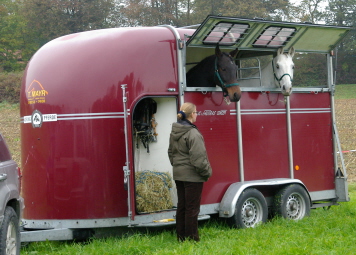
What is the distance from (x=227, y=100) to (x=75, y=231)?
3.27m

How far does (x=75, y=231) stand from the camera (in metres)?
8.09

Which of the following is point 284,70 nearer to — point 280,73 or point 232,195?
point 280,73

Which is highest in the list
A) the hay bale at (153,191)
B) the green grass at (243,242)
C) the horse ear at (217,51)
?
the horse ear at (217,51)

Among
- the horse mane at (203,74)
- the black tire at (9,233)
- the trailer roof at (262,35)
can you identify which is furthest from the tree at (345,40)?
the black tire at (9,233)

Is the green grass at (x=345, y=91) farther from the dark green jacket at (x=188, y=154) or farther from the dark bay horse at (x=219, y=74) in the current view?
the dark green jacket at (x=188, y=154)

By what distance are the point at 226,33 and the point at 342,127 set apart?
22.5 meters

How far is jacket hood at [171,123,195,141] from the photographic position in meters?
7.54

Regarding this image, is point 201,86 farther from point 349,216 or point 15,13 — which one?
point 15,13

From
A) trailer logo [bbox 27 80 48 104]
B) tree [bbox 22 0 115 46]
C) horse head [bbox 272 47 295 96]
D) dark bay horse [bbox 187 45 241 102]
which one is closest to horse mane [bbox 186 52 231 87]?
dark bay horse [bbox 187 45 241 102]

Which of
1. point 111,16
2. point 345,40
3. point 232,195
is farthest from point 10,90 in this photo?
point 232,195

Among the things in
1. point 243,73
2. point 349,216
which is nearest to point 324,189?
point 349,216

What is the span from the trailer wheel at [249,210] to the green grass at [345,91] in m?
37.6

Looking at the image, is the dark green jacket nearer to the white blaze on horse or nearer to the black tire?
the black tire

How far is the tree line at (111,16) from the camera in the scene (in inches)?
2062
